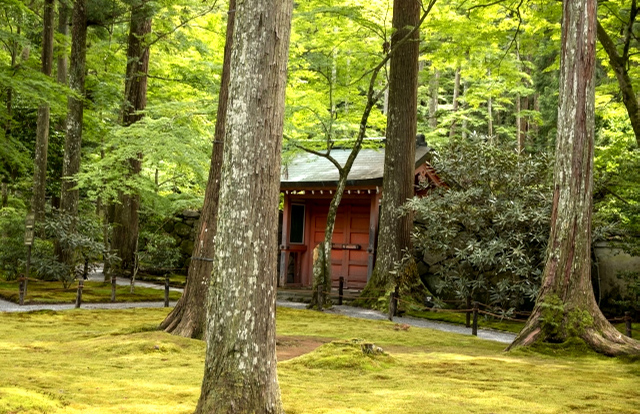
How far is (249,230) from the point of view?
4.78 metres

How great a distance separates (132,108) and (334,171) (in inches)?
233

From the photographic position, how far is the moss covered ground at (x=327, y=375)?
18.7ft

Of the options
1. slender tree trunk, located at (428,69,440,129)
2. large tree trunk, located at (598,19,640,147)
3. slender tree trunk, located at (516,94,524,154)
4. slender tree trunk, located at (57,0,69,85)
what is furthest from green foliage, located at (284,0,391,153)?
slender tree trunk, located at (516,94,524,154)

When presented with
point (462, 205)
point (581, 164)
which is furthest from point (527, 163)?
point (581, 164)

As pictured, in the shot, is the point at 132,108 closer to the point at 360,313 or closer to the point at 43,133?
the point at 43,133

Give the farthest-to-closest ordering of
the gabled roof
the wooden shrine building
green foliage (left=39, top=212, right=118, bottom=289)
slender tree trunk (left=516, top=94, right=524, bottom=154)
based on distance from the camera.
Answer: slender tree trunk (left=516, top=94, right=524, bottom=154), the wooden shrine building, the gabled roof, green foliage (left=39, top=212, right=118, bottom=289)

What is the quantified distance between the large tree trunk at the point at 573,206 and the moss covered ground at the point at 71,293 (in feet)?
28.1

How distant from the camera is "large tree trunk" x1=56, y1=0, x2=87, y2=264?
16609mm

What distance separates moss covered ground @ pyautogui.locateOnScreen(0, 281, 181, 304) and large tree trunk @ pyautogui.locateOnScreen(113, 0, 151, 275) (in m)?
2.10

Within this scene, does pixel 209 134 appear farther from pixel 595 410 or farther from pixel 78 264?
pixel 595 410

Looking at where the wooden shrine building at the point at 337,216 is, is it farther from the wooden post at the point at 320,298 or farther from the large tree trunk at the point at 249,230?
the large tree trunk at the point at 249,230

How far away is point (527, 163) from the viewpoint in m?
14.3

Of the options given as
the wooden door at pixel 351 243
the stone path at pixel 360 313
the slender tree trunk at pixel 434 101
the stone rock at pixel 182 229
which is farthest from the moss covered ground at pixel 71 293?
the slender tree trunk at pixel 434 101

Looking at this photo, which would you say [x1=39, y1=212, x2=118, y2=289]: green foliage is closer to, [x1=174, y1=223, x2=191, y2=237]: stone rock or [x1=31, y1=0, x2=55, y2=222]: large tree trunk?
[x1=31, y1=0, x2=55, y2=222]: large tree trunk
